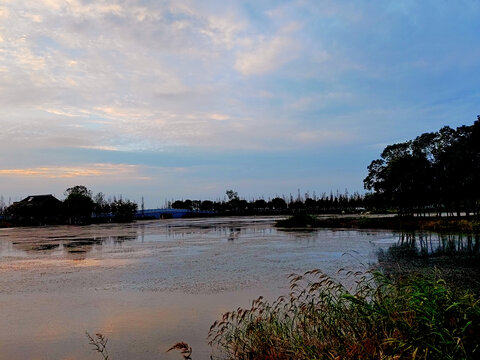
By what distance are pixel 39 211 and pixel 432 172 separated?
5129cm

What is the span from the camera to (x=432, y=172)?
33.2 meters

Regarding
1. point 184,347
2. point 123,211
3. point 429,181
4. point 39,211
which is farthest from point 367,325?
point 123,211

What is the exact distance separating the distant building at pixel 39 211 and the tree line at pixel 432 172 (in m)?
45.5

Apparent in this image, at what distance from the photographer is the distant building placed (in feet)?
192

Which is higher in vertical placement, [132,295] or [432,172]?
[432,172]

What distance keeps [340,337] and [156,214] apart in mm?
90767

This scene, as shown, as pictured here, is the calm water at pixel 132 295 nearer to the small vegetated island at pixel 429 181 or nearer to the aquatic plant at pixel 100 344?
the aquatic plant at pixel 100 344

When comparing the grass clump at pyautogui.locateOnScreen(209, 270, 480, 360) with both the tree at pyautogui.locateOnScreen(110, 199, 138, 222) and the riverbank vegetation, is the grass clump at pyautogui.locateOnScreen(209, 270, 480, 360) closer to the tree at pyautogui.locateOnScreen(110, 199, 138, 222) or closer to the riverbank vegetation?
the riverbank vegetation

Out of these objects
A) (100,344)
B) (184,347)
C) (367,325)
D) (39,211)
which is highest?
(39,211)

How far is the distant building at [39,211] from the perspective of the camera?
58469mm

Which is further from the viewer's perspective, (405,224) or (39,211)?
(39,211)

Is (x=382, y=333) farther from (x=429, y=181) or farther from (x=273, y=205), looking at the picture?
(x=273, y=205)

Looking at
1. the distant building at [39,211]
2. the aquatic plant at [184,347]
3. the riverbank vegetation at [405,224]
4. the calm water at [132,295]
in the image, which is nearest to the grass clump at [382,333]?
the aquatic plant at [184,347]

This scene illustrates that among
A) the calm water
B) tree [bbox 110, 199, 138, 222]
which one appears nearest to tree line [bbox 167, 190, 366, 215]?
tree [bbox 110, 199, 138, 222]
